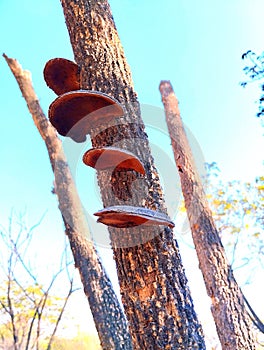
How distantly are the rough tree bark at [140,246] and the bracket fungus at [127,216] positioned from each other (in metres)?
0.18

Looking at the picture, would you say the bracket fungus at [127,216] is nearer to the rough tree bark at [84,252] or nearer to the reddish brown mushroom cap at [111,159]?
the reddish brown mushroom cap at [111,159]

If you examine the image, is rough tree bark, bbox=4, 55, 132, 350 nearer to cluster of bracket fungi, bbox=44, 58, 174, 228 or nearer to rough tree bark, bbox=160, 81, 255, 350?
rough tree bark, bbox=160, 81, 255, 350

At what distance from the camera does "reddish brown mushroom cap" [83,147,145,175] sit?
1.43 meters

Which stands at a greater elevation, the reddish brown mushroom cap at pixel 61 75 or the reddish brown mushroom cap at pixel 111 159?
the reddish brown mushroom cap at pixel 61 75

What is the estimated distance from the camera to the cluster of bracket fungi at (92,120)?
1313 millimetres

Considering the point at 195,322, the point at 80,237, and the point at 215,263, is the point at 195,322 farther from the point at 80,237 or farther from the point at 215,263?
the point at 215,263

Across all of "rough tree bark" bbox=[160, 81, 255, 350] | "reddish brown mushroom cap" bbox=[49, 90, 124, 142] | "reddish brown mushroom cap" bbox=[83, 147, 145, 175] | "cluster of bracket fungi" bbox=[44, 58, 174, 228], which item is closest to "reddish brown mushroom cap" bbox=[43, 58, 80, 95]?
"cluster of bracket fungi" bbox=[44, 58, 174, 228]

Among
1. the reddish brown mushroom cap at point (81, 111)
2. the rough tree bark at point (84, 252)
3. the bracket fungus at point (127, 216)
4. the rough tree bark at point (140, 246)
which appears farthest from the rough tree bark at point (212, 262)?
the bracket fungus at point (127, 216)

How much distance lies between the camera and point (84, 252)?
4023 mm

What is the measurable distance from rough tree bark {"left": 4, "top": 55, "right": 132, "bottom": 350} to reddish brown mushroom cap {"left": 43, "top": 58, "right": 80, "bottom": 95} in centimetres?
253

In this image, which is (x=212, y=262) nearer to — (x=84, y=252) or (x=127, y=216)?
(x=84, y=252)

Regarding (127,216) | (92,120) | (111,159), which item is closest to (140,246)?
(127,216)

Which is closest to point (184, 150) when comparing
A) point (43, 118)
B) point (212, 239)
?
point (212, 239)

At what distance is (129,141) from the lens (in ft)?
5.64
